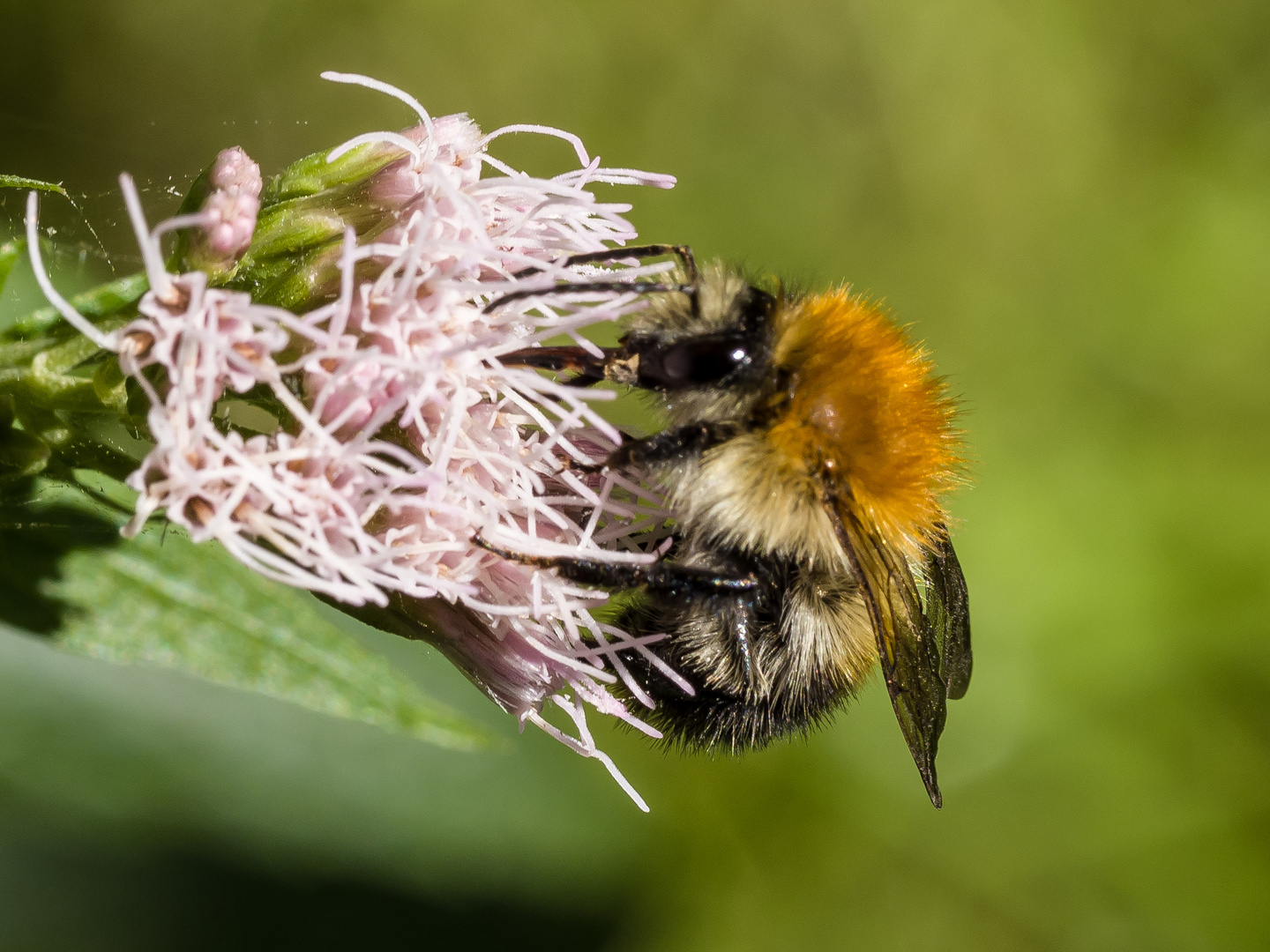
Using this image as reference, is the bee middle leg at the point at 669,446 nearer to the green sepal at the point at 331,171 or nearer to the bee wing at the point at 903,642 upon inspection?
the bee wing at the point at 903,642

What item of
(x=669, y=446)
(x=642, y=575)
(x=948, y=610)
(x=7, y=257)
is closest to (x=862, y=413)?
(x=669, y=446)

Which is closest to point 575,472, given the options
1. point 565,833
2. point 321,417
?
point 321,417

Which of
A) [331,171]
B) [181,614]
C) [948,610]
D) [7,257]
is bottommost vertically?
[181,614]

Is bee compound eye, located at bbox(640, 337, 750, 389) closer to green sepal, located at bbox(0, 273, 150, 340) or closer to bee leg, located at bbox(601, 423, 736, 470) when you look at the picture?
bee leg, located at bbox(601, 423, 736, 470)

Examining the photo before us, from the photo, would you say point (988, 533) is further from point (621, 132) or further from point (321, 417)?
point (321, 417)

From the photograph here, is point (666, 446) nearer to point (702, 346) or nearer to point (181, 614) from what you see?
point (702, 346)

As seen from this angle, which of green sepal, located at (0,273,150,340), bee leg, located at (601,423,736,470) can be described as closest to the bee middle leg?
bee leg, located at (601,423,736,470)

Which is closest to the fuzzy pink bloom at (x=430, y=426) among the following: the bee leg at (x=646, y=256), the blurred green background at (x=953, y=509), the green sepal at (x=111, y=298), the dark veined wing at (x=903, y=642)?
the bee leg at (x=646, y=256)

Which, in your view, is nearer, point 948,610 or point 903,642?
point 903,642
